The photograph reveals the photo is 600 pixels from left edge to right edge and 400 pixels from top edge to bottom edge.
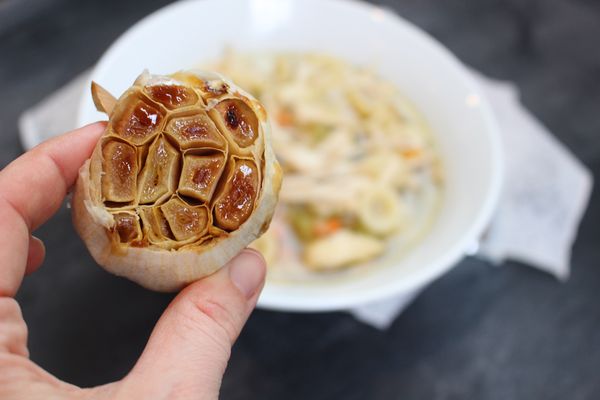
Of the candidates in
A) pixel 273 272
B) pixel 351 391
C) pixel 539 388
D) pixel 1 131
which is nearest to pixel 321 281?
pixel 273 272

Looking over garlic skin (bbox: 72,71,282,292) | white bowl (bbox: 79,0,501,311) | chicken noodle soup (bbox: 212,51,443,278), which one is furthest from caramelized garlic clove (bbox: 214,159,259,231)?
chicken noodle soup (bbox: 212,51,443,278)

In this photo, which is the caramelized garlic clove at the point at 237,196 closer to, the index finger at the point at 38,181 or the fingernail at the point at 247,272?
the fingernail at the point at 247,272

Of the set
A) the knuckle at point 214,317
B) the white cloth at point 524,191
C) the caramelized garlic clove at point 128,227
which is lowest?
the white cloth at point 524,191

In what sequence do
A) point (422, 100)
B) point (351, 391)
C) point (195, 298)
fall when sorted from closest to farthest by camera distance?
point (195, 298) → point (351, 391) → point (422, 100)

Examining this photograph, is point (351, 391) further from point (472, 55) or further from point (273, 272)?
point (472, 55)

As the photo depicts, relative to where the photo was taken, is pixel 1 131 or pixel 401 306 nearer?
pixel 401 306

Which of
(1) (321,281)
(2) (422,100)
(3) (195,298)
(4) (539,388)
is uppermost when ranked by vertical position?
(3) (195,298)

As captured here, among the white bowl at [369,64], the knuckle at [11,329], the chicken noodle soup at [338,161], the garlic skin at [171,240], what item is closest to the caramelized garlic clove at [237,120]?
the garlic skin at [171,240]

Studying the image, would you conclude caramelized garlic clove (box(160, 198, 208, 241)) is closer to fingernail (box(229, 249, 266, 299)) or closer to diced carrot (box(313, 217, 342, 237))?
fingernail (box(229, 249, 266, 299))
